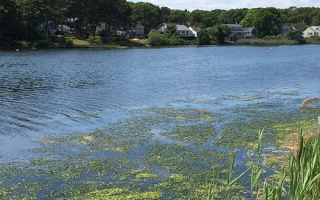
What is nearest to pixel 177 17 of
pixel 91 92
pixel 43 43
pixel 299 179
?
pixel 43 43

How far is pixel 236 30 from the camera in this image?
140 meters

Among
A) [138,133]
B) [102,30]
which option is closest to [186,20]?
[102,30]

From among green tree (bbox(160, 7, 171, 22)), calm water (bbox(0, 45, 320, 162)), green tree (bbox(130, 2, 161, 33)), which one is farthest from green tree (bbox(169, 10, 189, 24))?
calm water (bbox(0, 45, 320, 162))

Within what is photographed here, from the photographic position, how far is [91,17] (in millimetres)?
97625

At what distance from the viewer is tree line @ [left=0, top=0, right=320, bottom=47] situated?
79438 mm

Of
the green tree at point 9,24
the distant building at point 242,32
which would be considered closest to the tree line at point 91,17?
the green tree at point 9,24

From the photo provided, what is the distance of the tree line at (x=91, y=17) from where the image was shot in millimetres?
79438

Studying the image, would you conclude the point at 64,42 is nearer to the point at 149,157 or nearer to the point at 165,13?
the point at 165,13

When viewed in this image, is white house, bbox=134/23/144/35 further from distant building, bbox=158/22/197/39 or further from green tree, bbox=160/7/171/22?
green tree, bbox=160/7/171/22

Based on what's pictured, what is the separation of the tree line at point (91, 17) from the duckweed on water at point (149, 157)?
69.4 meters

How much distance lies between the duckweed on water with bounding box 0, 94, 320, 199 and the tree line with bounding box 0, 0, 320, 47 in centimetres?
6937

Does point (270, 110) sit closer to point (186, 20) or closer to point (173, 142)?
point (173, 142)

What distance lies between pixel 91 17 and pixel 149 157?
296ft

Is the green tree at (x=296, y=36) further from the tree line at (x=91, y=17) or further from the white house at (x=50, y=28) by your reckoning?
the white house at (x=50, y=28)
